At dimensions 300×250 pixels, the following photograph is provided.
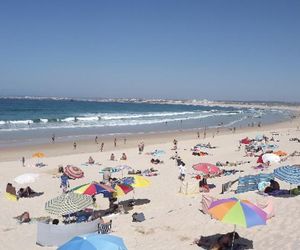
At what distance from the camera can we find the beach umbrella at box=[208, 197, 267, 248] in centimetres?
962

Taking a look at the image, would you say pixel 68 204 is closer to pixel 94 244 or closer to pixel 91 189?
pixel 91 189

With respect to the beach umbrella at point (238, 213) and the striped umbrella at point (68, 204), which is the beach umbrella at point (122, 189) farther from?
the beach umbrella at point (238, 213)

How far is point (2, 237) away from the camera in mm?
12609

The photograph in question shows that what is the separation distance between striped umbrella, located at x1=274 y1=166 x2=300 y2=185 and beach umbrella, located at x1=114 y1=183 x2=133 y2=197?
5.24 m

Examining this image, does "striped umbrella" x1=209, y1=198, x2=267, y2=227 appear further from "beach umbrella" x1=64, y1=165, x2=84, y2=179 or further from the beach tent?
"beach umbrella" x1=64, y1=165, x2=84, y2=179

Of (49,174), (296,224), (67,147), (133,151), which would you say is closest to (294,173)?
(296,224)

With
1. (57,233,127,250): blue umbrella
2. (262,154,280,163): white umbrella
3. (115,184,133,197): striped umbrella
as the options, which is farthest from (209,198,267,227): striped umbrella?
(262,154,280,163): white umbrella

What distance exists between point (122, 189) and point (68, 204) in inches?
109

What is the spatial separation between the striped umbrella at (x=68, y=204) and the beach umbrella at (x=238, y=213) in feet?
13.7

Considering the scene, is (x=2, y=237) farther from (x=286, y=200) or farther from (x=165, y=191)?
(x=286, y=200)

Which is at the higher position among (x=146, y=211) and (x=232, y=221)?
(x=232, y=221)

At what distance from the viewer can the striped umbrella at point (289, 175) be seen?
14.6 m

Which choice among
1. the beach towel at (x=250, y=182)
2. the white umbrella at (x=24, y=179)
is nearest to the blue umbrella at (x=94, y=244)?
the beach towel at (x=250, y=182)

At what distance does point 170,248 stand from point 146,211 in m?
4.28
